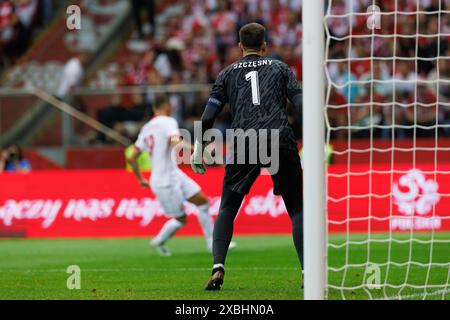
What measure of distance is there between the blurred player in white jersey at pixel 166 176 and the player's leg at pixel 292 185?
4.99 meters

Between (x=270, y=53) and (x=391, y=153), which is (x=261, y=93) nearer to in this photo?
(x=391, y=153)

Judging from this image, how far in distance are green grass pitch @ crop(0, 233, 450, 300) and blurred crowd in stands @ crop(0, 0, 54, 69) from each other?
8.44 meters

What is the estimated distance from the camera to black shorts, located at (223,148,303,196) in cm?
910

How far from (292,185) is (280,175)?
143 millimetres

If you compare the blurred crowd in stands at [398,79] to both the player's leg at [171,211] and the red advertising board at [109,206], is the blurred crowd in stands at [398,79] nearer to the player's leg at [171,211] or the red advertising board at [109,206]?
the red advertising board at [109,206]

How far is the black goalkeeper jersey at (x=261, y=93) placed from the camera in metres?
9.16

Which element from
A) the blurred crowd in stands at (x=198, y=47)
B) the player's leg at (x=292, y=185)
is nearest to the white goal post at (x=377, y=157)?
the player's leg at (x=292, y=185)

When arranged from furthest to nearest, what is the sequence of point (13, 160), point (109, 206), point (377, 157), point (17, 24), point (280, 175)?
point (17, 24), point (13, 160), point (377, 157), point (109, 206), point (280, 175)

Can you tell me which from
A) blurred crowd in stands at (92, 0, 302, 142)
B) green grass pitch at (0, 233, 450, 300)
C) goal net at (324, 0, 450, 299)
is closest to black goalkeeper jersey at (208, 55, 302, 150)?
green grass pitch at (0, 233, 450, 300)

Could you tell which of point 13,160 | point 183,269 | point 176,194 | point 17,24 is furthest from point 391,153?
point 17,24

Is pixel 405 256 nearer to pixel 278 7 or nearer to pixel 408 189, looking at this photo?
pixel 408 189

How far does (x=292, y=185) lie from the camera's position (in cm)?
915

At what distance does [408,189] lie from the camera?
54.1 feet

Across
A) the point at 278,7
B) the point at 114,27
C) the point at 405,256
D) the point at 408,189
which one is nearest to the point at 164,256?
the point at 405,256
